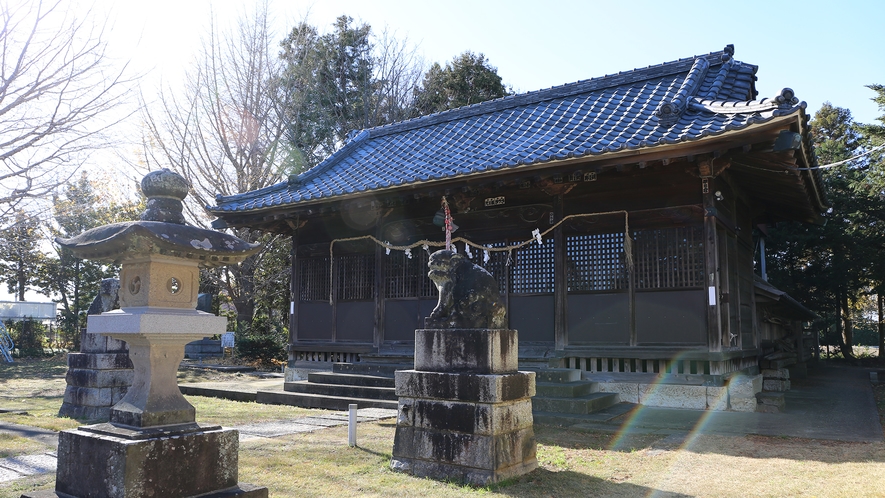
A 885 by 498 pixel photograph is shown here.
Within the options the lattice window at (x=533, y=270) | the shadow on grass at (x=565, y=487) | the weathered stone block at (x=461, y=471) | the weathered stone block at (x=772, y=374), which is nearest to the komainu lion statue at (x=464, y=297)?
the weathered stone block at (x=461, y=471)

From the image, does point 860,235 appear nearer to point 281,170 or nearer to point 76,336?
point 281,170

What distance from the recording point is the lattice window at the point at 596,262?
10.3 m

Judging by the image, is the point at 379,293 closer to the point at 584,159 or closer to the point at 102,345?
the point at 102,345

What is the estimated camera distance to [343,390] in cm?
1085

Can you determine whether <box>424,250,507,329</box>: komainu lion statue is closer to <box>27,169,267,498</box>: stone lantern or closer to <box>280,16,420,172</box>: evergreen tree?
<box>27,169,267,498</box>: stone lantern

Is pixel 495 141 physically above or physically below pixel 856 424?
above

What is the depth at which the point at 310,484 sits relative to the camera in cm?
523

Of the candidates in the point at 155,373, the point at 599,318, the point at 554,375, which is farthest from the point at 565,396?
the point at 155,373

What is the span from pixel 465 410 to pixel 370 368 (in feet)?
20.9

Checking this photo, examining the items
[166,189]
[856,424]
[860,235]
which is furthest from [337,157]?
[860,235]

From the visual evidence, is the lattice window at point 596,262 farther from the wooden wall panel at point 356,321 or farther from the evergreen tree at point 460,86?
the evergreen tree at point 460,86

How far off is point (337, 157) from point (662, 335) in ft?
30.3

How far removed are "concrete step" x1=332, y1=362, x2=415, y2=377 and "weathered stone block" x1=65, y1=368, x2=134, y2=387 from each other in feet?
12.7

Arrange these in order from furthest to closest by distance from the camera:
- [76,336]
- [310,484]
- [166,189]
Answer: [76,336] → [310,484] → [166,189]
